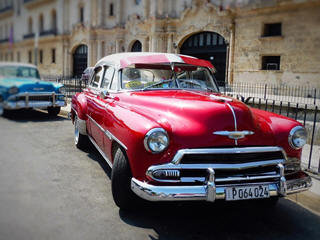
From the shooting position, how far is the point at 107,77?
4.71 metres

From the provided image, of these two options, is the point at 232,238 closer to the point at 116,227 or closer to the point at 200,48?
the point at 116,227

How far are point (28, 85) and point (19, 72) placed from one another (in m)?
1.09

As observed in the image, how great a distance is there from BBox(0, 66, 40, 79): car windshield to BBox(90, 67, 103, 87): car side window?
506 centimetres

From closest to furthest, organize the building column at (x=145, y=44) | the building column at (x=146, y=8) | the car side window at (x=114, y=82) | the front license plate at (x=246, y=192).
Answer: the front license plate at (x=246, y=192), the car side window at (x=114, y=82), the building column at (x=145, y=44), the building column at (x=146, y=8)

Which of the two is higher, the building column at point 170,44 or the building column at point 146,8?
the building column at point 146,8

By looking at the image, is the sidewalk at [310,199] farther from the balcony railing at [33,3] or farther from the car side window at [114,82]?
the balcony railing at [33,3]

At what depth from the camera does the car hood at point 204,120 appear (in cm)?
287

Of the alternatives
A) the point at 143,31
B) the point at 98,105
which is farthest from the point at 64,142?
the point at 143,31

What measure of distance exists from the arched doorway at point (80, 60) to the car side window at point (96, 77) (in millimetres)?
25444

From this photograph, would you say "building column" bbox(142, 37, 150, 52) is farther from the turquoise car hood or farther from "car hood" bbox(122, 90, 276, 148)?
"car hood" bbox(122, 90, 276, 148)

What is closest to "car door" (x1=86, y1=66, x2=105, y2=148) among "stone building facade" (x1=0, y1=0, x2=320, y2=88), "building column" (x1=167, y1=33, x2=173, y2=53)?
"stone building facade" (x1=0, y1=0, x2=320, y2=88)

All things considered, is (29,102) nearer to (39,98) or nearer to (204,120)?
(39,98)

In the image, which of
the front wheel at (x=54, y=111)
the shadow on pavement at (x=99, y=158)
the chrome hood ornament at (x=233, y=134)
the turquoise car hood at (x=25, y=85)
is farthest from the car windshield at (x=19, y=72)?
the chrome hood ornament at (x=233, y=134)

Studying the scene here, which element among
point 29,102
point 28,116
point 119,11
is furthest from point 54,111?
point 119,11
